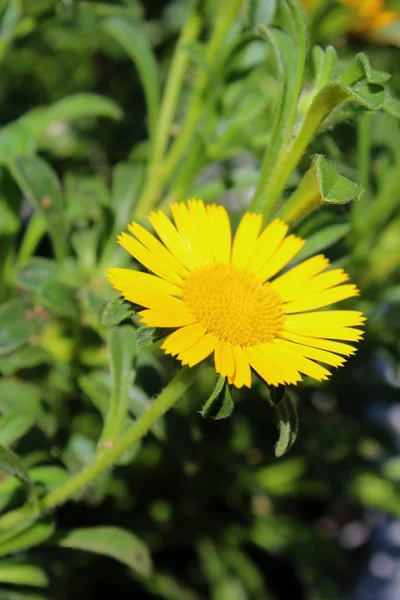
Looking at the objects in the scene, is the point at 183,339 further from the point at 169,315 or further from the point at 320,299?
the point at 320,299

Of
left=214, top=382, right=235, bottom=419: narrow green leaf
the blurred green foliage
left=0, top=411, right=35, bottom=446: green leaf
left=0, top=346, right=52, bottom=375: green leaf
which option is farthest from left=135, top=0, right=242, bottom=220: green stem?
left=214, top=382, right=235, bottom=419: narrow green leaf

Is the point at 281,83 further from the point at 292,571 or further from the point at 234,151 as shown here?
the point at 292,571

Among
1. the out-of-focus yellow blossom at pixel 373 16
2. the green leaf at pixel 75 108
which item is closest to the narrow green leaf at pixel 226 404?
the green leaf at pixel 75 108

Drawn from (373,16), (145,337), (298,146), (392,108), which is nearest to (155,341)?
(145,337)

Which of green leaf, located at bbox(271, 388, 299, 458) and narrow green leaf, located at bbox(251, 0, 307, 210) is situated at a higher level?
narrow green leaf, located at bbox(251, 0, 307, 210)

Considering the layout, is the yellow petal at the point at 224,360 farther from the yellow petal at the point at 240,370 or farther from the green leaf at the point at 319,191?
the green leaf at the point at 319,191

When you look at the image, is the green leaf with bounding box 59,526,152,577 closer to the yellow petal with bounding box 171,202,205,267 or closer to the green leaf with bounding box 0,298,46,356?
the green leaf with bounding box 0,298,46,356
